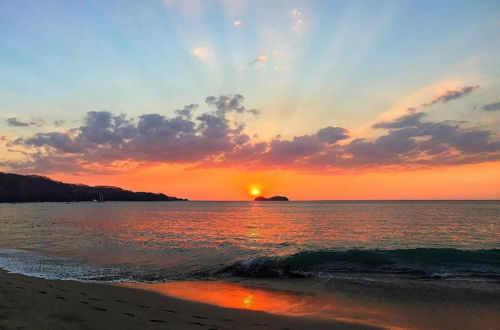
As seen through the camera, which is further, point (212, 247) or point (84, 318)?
point (212, 247)

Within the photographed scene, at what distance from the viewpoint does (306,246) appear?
3244cm

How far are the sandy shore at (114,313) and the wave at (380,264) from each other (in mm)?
8455

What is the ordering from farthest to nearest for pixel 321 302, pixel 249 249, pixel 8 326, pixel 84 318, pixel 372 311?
pixel 249 249
pixel 321 302
pixel 372 311
pixel 84 318
pixel 8 326

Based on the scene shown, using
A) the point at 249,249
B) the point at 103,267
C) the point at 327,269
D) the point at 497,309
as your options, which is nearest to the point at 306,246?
the point at 249,249

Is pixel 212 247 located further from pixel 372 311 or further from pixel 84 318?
pixel 84 318

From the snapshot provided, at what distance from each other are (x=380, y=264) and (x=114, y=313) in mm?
17378

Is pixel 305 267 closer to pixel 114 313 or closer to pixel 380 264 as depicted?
pixel 380 264

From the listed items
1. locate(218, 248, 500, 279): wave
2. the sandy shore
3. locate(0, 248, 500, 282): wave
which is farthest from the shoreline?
locate(218, 248, 500, 279): wave

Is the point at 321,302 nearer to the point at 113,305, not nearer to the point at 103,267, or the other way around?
the point at 113,305

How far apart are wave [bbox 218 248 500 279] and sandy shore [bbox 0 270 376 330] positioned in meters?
8.46

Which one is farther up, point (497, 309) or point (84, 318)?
point (84, 318)

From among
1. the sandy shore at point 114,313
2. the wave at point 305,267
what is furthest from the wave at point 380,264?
the sandy shore at point 114,313

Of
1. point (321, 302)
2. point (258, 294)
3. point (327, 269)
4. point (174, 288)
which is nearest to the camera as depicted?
point (321, 302)

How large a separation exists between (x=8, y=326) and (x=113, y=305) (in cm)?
367
